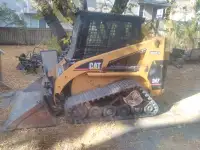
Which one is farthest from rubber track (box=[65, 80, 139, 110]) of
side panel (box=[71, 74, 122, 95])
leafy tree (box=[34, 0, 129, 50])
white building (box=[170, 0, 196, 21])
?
white building (box=[170, 0, 196, 21])

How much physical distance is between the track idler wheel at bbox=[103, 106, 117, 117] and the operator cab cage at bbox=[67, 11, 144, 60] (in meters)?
1.08

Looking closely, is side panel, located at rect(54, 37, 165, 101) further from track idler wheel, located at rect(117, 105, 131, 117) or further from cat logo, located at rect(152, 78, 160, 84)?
track idler wheel, located at rect(117, 105, 131, 117)

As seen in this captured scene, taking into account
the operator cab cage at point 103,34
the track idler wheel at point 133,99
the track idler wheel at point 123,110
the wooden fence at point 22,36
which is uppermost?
the operator cab cage at point 103,34

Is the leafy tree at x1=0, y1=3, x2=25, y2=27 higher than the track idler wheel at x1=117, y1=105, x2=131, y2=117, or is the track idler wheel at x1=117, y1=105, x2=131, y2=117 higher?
the leafy tree at x1=0, y1=3, x2=25, y2=27

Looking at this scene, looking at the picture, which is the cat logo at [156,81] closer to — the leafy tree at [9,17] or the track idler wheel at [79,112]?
the track idler wheel at [79,112]

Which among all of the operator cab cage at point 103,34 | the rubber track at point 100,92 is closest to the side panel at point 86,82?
the rubber track at point 100,92

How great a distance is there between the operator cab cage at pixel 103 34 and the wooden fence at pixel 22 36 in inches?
470

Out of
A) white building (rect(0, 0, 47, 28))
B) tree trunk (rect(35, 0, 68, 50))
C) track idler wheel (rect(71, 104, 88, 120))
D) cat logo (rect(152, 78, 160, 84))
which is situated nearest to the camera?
track idler wheel (rect(71, 104, 88, 120))

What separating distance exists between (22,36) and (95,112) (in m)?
13.2

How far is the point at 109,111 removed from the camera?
4633 millimetres

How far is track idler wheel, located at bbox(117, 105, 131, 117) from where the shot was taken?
470 cm

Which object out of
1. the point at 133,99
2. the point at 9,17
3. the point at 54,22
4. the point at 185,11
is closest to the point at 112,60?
the point at 133,99

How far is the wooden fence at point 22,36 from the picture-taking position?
16.1 meters

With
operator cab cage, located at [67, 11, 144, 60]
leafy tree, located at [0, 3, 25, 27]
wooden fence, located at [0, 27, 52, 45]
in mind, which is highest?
operator cab cage, located at [67, 11, 144, 60]
